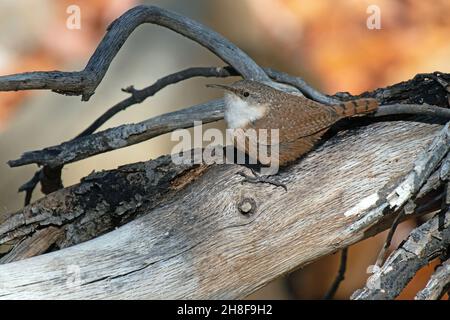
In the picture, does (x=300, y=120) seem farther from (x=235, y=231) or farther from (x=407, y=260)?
(x=407, y=260)

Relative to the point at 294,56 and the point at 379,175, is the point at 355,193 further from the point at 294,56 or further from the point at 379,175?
the point at 294,56

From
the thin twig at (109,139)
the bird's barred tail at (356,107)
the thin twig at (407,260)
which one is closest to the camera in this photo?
the thin twig at (407,260)

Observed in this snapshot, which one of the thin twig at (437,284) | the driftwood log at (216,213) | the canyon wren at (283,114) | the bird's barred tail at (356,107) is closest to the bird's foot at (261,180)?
the driftwood log at (216,213)

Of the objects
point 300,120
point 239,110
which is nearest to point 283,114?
point 300,120

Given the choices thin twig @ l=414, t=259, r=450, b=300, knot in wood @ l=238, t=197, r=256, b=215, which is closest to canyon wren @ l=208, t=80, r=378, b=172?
knot in wood @ l=238, t=197, r=256, b=215

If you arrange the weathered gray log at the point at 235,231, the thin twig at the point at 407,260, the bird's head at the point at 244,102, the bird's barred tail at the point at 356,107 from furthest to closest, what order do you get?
the bird's head at the point at 244,102, the bird's barred tail at the point at 356,107, the weathered gray log at the point at 235,231, the thin twig at the point at 407,260

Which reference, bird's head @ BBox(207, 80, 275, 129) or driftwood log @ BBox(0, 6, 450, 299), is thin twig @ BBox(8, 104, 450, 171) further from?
bird's head @ BBox(207, 80, 275, 129)

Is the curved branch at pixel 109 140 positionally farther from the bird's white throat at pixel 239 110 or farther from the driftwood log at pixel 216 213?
the bird's white throat at pixel 239 110
